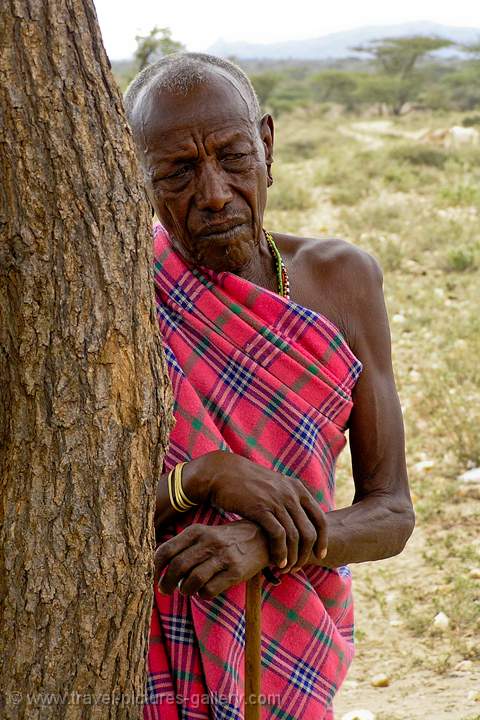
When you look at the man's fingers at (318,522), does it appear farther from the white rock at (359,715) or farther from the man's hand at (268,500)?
the white rock at (359,715)

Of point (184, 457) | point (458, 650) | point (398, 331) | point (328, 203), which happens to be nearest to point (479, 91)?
point (328, 203)

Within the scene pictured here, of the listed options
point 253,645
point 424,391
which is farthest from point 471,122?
point 253,645

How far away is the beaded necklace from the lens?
1958 mm

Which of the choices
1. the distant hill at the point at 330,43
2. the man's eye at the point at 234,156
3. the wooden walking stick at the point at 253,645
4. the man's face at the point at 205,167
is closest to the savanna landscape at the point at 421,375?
the wooden walking stick at the point at 253,645

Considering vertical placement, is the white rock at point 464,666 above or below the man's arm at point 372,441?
below

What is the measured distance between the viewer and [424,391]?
5.49 metres

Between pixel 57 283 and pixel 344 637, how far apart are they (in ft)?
3.39

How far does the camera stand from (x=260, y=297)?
1816mm

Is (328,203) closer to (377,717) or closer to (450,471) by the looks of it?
(450,471)

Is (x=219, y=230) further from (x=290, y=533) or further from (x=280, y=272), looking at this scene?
(x=290, y=533)

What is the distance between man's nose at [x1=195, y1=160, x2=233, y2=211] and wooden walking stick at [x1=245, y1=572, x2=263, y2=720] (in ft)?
2.18

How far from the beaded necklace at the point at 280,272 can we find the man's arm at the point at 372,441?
12 centimetres

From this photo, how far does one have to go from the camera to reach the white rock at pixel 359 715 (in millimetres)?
2854

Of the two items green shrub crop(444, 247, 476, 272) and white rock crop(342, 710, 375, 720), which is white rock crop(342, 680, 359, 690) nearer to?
white rock crop(342, 710, 375, 720)
